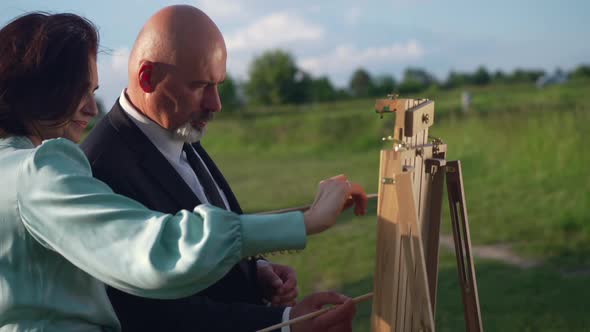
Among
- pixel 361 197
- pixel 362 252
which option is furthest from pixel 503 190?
pixel 361 197

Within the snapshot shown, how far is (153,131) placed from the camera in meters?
2.54

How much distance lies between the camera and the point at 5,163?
1.78 meters

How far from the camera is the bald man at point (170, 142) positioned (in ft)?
7.61

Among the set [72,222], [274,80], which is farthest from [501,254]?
[274,80]

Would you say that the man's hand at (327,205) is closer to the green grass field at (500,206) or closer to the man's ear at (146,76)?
the man's ear at (146,76)

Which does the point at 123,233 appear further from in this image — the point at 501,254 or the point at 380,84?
the point at 380,84

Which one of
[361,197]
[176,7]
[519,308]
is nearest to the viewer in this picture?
[361,197]

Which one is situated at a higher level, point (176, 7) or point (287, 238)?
point (176, 7)

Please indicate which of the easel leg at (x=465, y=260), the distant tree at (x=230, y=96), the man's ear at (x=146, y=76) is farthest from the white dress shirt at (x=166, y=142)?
the distant tree at (x=230, y=96)

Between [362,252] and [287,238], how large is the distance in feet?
21.4

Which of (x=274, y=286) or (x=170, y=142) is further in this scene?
(x=274, y=286)

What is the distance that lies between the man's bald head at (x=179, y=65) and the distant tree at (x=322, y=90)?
27.2 m

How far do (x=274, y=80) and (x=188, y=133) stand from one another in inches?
974

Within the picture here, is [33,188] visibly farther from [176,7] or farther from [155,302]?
[176,7]
